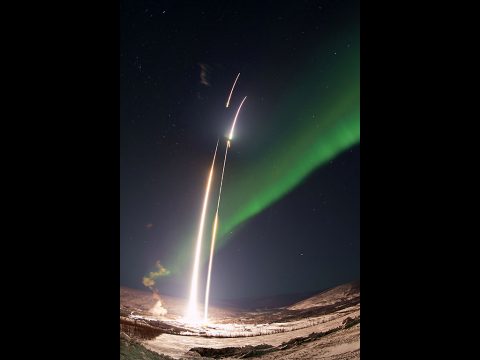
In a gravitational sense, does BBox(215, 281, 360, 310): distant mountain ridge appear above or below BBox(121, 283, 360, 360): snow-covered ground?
above

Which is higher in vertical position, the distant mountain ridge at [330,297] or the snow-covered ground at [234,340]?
the distant mountain ridge at [330,297]

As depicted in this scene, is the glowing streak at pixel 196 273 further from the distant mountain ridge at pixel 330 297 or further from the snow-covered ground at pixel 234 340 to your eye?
the distant mountain ridge at pixel 330 297

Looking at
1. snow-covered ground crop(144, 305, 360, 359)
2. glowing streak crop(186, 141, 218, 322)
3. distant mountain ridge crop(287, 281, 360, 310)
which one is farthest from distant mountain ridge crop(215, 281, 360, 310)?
glowing streak crop(186, 141, 218, 322)

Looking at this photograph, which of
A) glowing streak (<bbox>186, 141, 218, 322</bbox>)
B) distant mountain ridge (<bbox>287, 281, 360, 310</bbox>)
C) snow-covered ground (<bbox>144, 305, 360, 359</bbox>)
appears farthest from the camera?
distant mountain ridge (<bbox>287, 281, 360, 310</bbox>)

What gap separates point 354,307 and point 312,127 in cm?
149

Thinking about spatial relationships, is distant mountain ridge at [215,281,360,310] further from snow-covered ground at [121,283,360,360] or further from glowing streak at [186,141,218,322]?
glowing streak at [186,141,218,322]

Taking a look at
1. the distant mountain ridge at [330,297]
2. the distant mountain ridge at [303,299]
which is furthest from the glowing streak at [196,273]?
the distant mountain ridge at [330,297]

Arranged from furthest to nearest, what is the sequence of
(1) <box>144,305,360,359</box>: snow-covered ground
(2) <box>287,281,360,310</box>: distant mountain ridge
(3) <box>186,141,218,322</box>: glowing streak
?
(2) <box>287,281,360,310</box>: distant mountain ridge → (3) <box>186,141,218,322</box>: glowing streak → (1) <box>144,305,360,359</box>: snow-covered ground

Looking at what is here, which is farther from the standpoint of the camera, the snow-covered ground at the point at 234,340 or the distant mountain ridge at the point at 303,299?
the distant mountain ridge at the point at 303,299

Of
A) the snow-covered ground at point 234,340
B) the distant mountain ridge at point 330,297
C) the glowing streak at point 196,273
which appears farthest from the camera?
the distant mountain ridge at point 330,297
